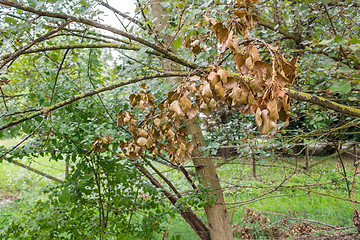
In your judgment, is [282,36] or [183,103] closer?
[183,103]

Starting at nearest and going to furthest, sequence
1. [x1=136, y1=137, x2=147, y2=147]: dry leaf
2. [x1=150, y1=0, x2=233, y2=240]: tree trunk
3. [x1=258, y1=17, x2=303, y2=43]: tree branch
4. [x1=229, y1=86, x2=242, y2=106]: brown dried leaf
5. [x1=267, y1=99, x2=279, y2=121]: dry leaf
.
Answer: [x1=267, y1=99, x2=279, y2=121]: dry leaf < [x1=229, y1=86, x2=242, y2=106]: brown dried leaf < [x1=136, y1=137, x2=147, y2=147]: dry leaf < [x1=150, y1=0, x2=233, y2=240]: tree trunk < [x1=258, y1=17, x2=303, y2=43]: tree branch

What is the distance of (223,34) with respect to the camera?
3.12 feet

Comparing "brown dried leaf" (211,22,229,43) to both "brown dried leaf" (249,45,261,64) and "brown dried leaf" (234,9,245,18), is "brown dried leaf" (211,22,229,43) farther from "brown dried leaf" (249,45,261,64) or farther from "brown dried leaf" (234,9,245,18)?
"brown dried leaf" (249,45,261,64)

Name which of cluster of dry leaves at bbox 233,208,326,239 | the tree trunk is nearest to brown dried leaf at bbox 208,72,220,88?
the tree trunk

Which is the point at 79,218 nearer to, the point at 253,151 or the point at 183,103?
the point at 253,151

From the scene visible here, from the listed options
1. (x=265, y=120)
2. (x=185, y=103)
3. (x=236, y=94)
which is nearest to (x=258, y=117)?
(x=265, y=120)

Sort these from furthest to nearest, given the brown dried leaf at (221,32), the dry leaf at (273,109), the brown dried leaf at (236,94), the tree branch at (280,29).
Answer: the tree branch at (280,29), the brown dried leaf at (221,32), the brown dried leaf at (236,94), the dry leaf at (273,109)

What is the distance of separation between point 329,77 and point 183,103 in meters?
2.28

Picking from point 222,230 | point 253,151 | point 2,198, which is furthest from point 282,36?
point 2,198

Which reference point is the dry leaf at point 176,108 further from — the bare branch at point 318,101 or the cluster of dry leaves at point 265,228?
the cluster of dry leaves at point 265,228

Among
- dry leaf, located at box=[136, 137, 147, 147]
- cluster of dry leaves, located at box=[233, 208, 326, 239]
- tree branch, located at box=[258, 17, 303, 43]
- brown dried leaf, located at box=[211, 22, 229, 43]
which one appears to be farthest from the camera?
cluster of dry leaves, located at box=[233, 208, 326, 239]

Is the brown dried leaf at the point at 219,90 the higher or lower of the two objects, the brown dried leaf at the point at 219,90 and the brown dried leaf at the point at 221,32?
the lower

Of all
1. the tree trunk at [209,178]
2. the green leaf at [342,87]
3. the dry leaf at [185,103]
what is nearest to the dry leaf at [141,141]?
the dry leaf at [185,103]

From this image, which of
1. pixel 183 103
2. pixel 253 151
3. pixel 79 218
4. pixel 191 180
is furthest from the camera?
pixel 191 180
